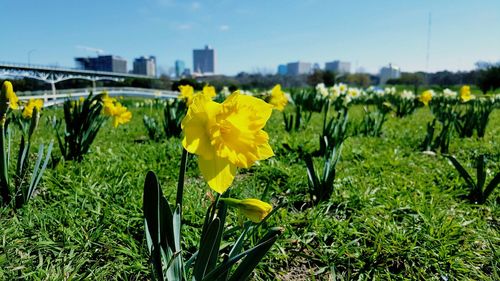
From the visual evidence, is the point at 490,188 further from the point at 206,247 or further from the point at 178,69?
the point at 178,69

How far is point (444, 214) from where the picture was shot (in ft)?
6.14

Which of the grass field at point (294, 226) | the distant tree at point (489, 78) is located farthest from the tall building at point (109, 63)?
the grass field at point (294, 226)

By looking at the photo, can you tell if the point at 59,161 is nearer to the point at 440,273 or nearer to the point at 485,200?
the point at 440,273

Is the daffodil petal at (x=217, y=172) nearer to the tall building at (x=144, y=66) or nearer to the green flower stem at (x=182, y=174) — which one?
the green flower stem at (x=182, y=174)

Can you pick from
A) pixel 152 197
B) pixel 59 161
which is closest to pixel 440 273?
pixel 152 197

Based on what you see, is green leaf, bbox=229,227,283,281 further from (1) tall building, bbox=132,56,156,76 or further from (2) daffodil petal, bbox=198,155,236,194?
(1) tall building, bbox=132,56,156,76

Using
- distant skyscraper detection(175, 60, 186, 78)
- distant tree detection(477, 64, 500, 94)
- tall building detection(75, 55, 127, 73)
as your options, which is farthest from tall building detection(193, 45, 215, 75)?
distant tree detection(477, 64, 500, 94)

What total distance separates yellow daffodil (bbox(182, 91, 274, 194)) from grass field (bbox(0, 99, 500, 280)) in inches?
7.5

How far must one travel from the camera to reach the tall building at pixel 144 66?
320ft

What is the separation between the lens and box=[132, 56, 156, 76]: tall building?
320 ft

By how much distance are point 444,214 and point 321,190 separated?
0.66 metres

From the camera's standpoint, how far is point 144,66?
10019 centimetres

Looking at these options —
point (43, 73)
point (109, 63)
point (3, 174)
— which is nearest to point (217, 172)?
point (3, 174)

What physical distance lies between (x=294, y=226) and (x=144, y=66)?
105 metres
